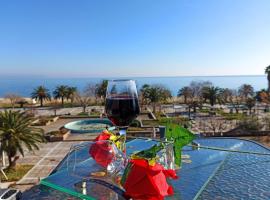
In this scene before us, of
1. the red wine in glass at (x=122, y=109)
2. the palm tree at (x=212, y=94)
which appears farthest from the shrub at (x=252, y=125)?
the red wine in glass at (x=122, y=109)

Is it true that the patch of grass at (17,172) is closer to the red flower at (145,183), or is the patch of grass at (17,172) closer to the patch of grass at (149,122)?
the red flower at (145,183)

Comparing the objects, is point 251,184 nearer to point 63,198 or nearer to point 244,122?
point 63,198

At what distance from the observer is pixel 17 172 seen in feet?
51.1

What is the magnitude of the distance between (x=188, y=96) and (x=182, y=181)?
50.6 m

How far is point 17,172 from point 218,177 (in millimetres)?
14898

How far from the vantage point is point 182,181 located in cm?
215

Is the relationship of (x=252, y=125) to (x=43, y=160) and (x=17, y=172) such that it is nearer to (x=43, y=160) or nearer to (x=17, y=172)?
(x=43, y=160)

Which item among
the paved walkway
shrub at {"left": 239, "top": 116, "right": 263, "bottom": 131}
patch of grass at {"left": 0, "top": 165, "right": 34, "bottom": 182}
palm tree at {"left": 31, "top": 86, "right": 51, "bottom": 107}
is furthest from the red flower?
palm tree at {"left": 31, "top": 86, "right": 51, "bottom": 107}

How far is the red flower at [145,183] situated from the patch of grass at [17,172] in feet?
46.5

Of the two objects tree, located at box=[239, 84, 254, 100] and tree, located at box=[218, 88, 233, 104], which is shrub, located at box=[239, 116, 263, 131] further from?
tree, located at box=[239, 84, 254, 100]

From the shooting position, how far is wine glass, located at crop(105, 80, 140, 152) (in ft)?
6.80

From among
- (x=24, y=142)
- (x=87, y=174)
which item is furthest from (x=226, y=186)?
(x=24, y=142)

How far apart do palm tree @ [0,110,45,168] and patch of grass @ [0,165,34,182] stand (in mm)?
361

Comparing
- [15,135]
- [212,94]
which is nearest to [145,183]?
[15,135]
